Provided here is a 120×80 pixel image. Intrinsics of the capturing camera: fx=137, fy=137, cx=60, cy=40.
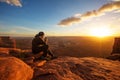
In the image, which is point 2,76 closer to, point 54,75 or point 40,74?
point 40,74

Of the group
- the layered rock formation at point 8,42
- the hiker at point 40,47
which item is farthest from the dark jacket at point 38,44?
the layered rock formation at point 8,42

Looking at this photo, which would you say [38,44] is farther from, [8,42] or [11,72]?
[8,42]

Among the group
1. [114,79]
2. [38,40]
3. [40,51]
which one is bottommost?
[114,79]

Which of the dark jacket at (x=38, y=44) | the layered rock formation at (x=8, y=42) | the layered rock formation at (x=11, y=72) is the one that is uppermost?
the dark jacket at (x=38, y=44)

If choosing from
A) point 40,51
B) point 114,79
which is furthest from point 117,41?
point 114,79

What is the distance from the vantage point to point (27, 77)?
5492 mm

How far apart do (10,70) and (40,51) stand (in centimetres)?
591

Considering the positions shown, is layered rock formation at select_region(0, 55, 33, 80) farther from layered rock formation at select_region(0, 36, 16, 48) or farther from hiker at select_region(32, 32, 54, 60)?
layered rock formation at select_region(0, 36, 16, 48)

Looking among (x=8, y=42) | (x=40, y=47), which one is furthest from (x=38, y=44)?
(x=8, y=42)

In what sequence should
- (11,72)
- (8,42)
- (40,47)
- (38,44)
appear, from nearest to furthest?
(11,72) < (40,47) < (38,44) < (8,42)

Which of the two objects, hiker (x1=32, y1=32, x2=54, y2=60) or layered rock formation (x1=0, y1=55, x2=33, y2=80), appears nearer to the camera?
layered rock formation (x1=0, y1=55, x2=33, y2=80)

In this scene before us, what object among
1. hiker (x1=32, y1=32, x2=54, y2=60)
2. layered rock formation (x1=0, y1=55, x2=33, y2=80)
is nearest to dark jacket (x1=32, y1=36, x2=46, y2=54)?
hiker (x1=32, y1=32, x2=54, y2=60)

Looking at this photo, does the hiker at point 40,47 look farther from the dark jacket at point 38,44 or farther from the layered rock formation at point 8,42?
the layered rock formation at point 8,42

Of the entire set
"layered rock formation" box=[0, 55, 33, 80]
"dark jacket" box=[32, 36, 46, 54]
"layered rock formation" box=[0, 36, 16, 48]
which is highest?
"dark jacket" box=[32, 36, 46, 54]
